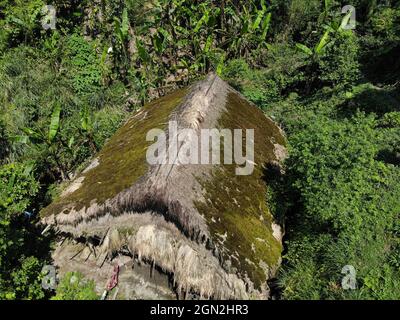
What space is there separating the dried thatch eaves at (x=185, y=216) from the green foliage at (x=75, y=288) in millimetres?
761

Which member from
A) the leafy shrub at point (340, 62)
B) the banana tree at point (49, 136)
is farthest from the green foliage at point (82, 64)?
the leafy shrub at point (340, 62)

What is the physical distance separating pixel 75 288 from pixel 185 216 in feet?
7.56

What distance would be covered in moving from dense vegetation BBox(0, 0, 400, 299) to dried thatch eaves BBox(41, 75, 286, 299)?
0.63m

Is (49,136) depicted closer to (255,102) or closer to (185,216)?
(185,216)

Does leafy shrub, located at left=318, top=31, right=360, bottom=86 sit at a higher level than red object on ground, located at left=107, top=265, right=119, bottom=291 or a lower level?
higher

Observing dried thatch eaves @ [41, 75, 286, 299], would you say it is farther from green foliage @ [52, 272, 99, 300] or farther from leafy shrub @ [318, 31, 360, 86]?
leafy shrub @ [318, 31, 360, 86]

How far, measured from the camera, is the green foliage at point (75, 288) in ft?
19.7

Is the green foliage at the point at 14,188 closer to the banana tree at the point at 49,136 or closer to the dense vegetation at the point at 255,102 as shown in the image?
the dense vegetation at the point at 255,102

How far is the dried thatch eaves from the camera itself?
5.82 m

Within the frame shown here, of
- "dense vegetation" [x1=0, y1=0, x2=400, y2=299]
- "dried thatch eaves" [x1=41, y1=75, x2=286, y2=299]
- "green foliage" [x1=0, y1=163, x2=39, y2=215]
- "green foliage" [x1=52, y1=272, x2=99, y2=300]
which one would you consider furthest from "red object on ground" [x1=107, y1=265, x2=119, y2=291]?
"green foliage" [x1=0, y1=163, x2=39, y2=215]

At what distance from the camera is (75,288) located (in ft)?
20.3

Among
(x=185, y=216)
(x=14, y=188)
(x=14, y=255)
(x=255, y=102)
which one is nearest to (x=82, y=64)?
(x=255, y=102)

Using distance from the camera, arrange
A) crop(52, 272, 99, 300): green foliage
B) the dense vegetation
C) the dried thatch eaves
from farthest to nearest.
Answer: the dense vegetation, crop(52, 272, 99, 300): green foliage, the dried thatch eaves

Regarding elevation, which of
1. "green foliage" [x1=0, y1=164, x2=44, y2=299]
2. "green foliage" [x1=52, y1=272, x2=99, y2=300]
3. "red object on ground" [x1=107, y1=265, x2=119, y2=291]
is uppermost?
"green foliage" [x1=0, y1=164, x2=44, y2=299]
